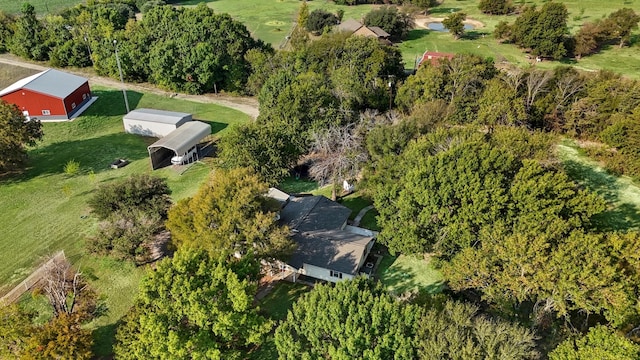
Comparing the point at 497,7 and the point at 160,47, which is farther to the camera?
the point at 497,7

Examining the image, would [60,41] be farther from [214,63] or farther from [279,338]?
[279,338]

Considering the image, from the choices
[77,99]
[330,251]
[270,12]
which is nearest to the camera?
[330,251]

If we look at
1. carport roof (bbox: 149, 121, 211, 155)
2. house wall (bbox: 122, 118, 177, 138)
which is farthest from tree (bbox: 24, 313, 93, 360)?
house wall (bbox: 122, 118, 177, 138)

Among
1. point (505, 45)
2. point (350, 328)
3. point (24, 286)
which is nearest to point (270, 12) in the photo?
point (505, 45)

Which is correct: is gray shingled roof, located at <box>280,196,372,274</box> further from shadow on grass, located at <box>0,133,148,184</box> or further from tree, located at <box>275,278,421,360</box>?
shadow on grass, located at <box>0,133,148,184</box>

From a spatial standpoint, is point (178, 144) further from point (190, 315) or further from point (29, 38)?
point (29, 38)

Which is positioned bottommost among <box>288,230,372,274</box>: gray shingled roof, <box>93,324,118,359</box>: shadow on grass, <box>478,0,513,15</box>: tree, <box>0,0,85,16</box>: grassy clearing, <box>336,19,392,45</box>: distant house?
<box>93,324,118,359</box>: shadow on grass

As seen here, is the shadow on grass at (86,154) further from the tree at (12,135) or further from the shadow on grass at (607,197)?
the shadow on grass at (607,197)
